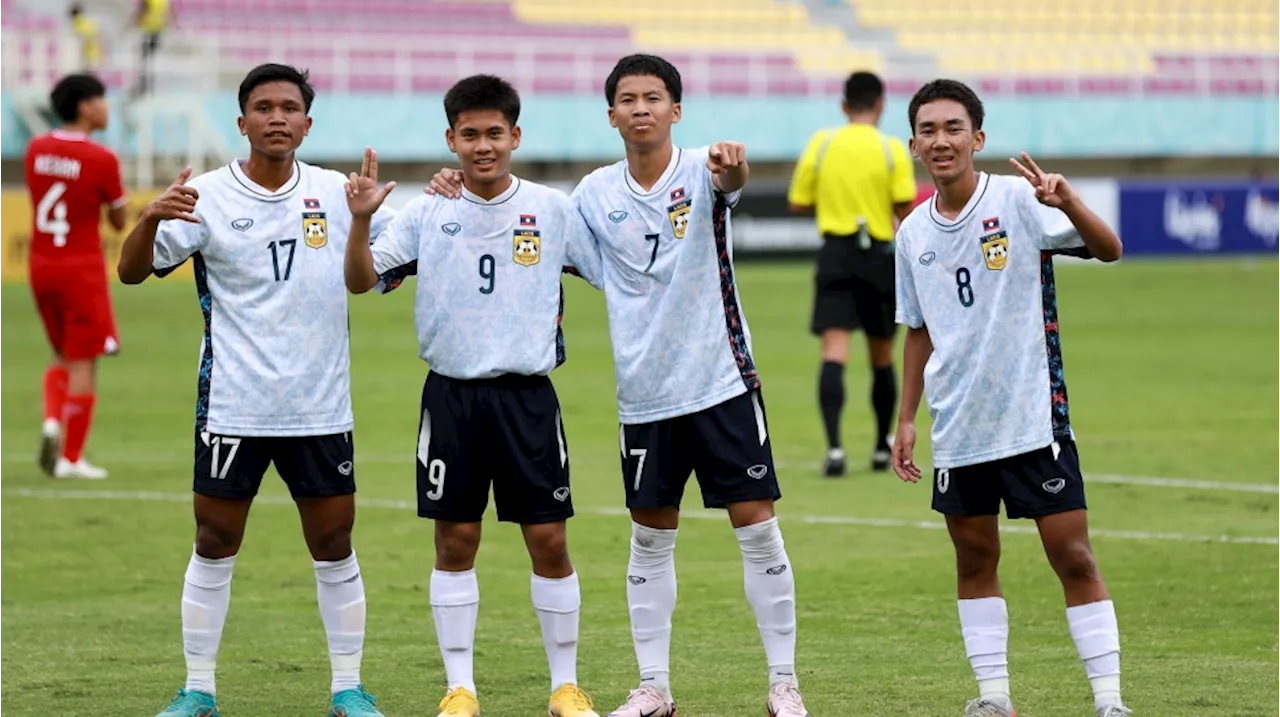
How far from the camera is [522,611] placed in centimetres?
777

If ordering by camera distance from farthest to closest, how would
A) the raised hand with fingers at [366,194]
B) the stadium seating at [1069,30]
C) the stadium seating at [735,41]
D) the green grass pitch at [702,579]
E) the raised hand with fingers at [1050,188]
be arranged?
the stadium seating at [1069,30]
the stadium seating at [735,41]
the green grass pitch at [702,579]
the raised hand with fingers at [366,194]
the raised hand with fingers at [1050,188]

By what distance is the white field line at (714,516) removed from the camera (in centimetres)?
905

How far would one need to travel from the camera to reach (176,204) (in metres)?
5.65

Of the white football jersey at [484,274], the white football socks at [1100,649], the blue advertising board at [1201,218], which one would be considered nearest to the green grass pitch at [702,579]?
the white football socks at [1100,649]

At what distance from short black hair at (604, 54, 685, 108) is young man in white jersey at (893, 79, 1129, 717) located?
788mm

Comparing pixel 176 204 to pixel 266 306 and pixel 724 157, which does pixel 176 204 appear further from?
pixel 724 157

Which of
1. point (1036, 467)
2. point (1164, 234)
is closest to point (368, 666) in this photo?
point (1036, 467)

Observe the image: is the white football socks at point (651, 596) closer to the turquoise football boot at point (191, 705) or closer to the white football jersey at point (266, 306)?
the white football jersey at point (266, 306)

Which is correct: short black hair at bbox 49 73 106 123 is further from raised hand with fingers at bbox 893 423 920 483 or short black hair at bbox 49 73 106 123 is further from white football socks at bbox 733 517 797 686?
raised hand with fingers at bbox 893 423 920 483

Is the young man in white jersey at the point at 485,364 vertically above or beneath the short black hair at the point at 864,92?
beneath

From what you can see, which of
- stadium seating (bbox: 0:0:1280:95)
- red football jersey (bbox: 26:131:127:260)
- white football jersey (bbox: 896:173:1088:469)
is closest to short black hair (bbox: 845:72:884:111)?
red football jersey (bbox: 26:131:127:260)

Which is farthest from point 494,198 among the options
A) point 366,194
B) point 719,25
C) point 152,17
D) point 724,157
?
point 719,25

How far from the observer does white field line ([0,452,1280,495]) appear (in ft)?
34.8

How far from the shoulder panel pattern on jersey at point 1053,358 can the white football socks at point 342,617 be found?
227 centimetres
